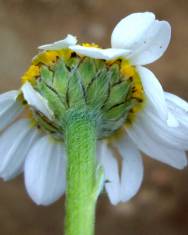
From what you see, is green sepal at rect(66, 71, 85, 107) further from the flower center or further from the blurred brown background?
the blurred brown background

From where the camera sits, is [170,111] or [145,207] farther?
[145,207]

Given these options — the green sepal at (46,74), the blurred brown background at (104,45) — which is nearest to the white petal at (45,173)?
the green sepal at (46,74)

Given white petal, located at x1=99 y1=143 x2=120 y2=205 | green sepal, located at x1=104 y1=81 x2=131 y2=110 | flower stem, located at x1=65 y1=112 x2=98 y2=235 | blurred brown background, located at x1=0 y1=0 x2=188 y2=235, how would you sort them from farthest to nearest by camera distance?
1. blurred brown background, located at x1=0 y1=0 x2=188 y2=235
2. white petal, located at x1=99 y1=143 x2=120 y2=205
3. green sepal, located at x1=104 y1=81 x2=131 y2=110
4. flower stem, located at x1=65 y1=112 x2=98 y2=235

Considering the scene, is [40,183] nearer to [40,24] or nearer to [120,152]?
[120,152]

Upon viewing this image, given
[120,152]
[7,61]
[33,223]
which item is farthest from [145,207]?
[120,152]

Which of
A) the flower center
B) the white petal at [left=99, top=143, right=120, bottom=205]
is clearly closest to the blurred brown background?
the white petal at [left=99, top=143, right=120, bottom=205]

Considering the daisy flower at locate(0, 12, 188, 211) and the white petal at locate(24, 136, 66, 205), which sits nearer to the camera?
the daisy flower at locate(0, 12, 188, 211)

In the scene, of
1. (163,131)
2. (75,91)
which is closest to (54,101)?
(75,91)
